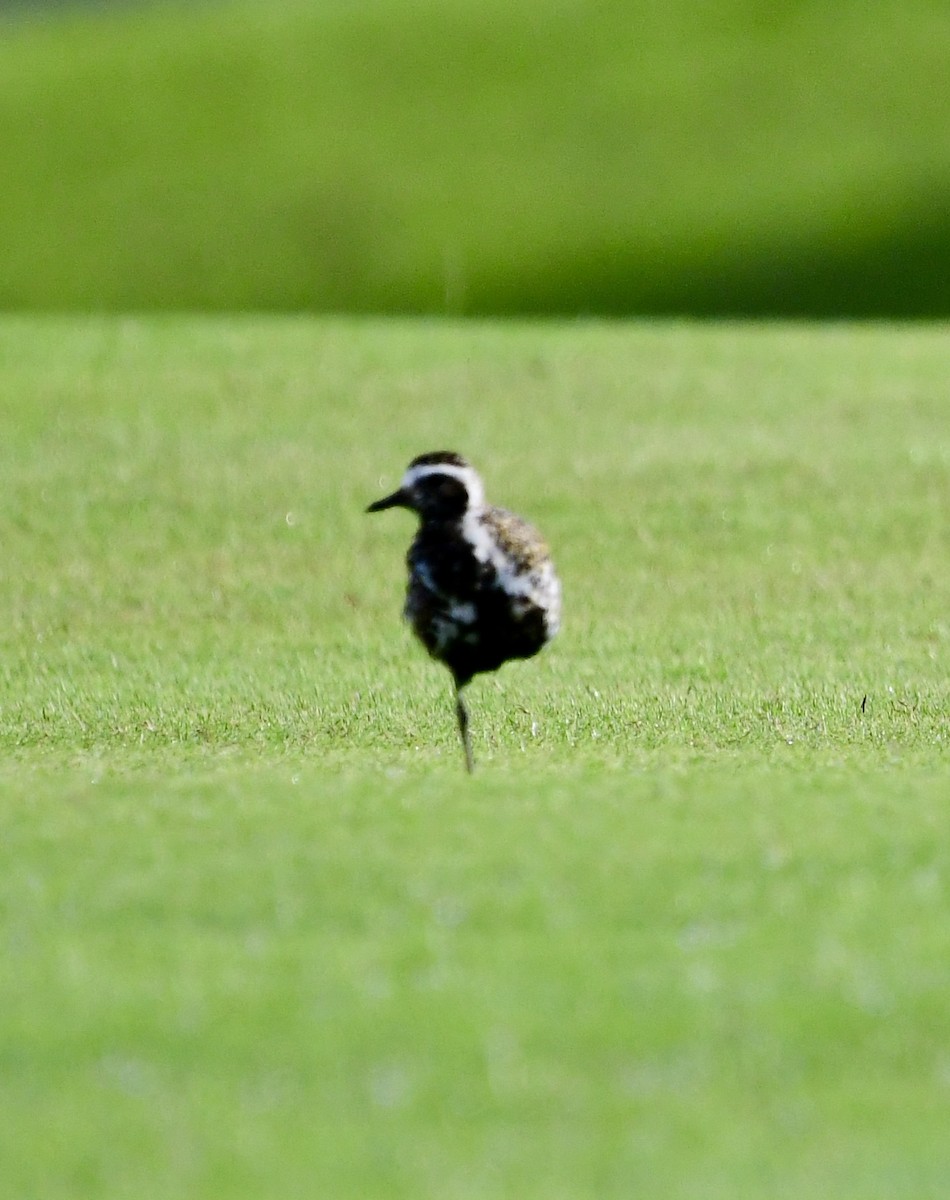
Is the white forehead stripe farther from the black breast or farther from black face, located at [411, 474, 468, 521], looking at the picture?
the black breast

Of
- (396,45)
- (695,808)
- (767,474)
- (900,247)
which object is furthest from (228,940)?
(396,45)

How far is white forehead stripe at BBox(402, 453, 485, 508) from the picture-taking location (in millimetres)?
9695

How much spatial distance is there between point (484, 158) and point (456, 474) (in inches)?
1239

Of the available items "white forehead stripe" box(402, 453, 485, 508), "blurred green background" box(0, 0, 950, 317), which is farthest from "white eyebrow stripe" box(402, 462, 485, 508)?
"blurred green background" box(0, 0, 950, 317)

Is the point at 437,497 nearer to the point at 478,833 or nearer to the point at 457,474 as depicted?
the point at 457,474

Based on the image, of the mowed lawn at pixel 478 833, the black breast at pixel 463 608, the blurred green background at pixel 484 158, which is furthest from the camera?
the blurred green background at pixel 484 158

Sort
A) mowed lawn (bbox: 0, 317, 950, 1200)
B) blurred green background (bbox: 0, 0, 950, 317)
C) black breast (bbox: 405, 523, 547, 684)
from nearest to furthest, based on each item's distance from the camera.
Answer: mowed lawn (bbox: 0, 317, 950, 1200) → black breast (bbox: 405, 523, 547, 684) → blurred green background (bbox: 0, 0, 950, 317)

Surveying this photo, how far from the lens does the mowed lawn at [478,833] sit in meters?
5.55

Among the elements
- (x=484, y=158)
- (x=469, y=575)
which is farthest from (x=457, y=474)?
(x=484, y=158)

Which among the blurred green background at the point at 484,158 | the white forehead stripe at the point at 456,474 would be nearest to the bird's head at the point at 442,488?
the white forehead stripe at the point at 456,474

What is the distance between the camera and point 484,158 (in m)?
40.2

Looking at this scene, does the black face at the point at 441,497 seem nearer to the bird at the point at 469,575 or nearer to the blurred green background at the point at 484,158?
the bird at the point at 469,575

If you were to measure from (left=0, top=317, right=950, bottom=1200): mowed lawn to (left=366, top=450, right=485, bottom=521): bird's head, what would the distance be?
1.20 meters

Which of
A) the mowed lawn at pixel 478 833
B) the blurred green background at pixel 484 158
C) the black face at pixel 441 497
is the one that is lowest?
the mowed lawn at pixel 478 833
